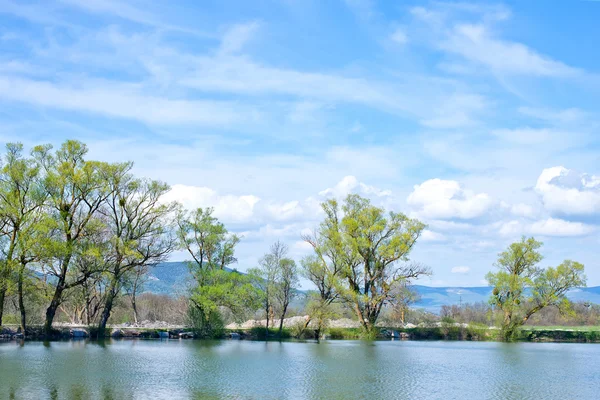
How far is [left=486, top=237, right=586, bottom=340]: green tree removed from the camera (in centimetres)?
5884

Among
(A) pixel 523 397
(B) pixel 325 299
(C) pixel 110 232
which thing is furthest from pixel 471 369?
(C) pixel 110 232

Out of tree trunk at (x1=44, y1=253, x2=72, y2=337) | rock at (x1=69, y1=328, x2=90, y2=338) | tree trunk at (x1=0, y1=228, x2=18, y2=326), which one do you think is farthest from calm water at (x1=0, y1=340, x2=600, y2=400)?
rock at (x1=69, y1=328, x2=90, y2=338)

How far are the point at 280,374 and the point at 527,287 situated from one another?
38.6 metres

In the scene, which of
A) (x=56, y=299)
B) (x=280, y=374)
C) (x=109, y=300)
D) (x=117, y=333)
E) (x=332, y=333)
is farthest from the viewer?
(x=332, y=333)

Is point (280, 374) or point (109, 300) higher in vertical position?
point (109, 300)

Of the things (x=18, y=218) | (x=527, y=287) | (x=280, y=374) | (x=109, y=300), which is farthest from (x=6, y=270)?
(x=527, y=287)

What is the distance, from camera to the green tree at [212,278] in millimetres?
52312

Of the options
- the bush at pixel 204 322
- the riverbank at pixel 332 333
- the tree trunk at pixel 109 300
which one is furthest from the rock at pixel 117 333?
the bush at pixel 204 322

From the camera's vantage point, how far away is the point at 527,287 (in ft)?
196

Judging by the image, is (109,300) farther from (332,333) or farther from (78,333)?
(332,333)

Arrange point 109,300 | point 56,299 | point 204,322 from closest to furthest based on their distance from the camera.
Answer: point 56,299
point 109,300
point 204,322

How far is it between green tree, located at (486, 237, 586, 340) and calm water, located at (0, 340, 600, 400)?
1585cm

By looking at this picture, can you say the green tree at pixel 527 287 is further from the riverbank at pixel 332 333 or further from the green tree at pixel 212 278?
the green tree at pixel 212 278

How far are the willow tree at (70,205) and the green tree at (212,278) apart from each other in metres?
8.10
